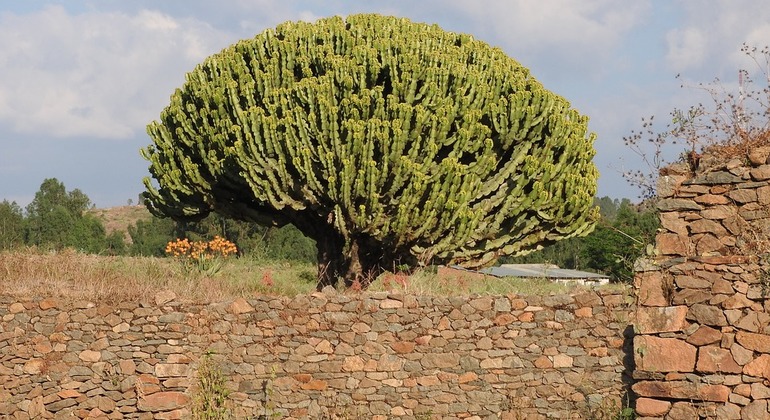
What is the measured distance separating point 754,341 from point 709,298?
0.50 metres

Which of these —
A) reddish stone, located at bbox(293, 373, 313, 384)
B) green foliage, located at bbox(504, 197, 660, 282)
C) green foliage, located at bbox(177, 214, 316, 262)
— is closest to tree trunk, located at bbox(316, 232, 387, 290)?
reddish stone, located at bbox(293, 373, 313, 384)

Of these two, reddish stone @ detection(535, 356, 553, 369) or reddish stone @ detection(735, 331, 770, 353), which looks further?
reddish stone @ detection(535, 356, 553, 369)

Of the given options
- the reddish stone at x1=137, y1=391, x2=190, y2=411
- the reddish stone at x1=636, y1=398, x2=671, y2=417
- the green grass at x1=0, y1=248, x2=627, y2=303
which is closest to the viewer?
the reddish stone at x1=636, y1=398, x2=671, y2=417

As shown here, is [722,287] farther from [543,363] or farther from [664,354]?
[543,363]

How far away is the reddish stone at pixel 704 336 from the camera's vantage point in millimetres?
7117

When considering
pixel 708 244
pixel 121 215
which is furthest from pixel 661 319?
pixel 121 215

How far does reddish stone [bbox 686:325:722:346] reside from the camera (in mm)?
7117

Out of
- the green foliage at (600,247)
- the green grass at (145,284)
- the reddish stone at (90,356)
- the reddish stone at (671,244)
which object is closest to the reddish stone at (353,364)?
the green grass at (145,284)

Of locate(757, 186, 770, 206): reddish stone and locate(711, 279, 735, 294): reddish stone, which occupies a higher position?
locate(757, 186, 770, 206): reddish stone

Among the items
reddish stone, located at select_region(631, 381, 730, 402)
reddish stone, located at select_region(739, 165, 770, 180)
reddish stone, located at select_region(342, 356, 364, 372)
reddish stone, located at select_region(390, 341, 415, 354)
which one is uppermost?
→ reddish stone, located at select_region(739, 165, 770, 180)

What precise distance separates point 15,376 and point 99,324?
4.52 ft

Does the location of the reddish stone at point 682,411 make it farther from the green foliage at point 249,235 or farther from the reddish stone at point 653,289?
the green foliage at point 249,235

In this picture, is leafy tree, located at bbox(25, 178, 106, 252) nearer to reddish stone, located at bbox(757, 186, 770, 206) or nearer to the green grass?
the green grass

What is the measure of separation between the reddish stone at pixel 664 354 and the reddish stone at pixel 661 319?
100mm
